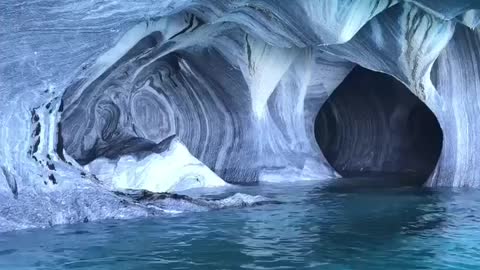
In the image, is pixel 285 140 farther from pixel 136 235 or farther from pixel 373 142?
pixel 136 235

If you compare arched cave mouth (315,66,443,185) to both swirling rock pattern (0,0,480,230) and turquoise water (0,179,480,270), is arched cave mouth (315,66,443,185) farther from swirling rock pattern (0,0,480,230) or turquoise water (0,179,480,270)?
turquoise water (0,179,480,270)

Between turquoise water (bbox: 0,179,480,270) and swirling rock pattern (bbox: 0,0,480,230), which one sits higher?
swirling rock pattern (bbox: 0,0,480,230)

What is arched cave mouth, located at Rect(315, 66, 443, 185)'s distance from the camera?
14062mm

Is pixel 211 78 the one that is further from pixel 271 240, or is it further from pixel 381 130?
pixel 271 240

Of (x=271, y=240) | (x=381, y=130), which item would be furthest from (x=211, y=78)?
(x=271, y=240)

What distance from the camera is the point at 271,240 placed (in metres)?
5.14

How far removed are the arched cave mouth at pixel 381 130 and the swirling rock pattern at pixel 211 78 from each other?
2.37 metres

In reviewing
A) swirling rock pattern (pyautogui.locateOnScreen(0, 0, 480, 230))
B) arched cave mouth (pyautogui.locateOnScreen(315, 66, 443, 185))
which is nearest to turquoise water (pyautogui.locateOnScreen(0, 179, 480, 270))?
swirling rock pattern (pyautogui.locateOnScreen(0, 0, 480, 230))

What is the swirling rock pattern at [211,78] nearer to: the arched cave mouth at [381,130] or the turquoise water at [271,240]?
the turquoise water at [271,240]

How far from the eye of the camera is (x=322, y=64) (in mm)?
11953

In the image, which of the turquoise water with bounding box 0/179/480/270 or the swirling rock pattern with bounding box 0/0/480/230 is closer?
the turquoise water with bounding box 0/179/480/270

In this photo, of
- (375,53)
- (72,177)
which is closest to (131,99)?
(375,53)

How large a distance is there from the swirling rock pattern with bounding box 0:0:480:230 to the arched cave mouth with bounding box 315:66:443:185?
2.37 metres

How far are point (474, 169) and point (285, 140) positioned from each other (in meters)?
3.31
